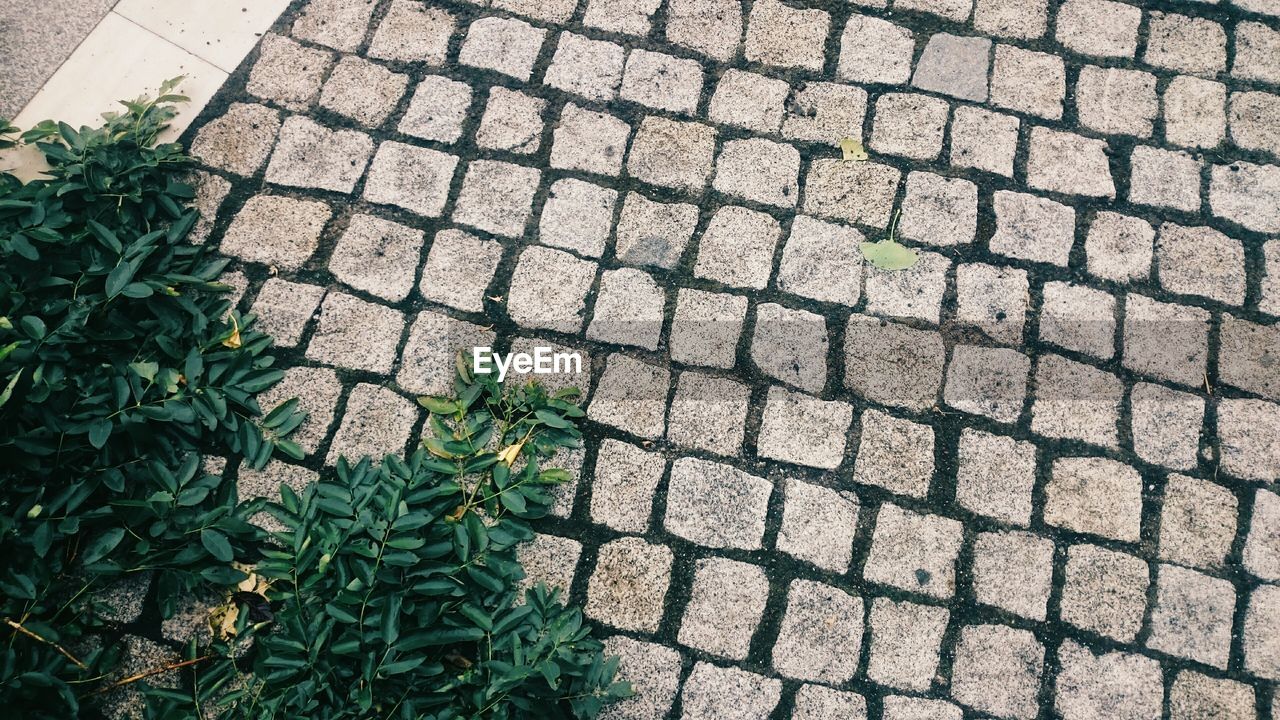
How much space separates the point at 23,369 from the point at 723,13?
Answer: 2.85 m

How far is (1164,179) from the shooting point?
356 centimetres

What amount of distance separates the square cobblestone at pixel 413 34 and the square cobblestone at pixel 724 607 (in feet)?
7.44

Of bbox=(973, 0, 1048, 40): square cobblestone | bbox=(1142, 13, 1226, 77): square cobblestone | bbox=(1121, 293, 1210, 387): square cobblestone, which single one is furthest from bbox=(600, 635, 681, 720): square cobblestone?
bbox=(1142, 13, 1226, 77): square cobblestone

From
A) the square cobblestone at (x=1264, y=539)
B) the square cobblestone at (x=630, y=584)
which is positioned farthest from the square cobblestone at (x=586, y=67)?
the square cobblestone at (x=1264, y=539)

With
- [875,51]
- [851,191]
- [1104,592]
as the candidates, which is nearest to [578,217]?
[851,191]

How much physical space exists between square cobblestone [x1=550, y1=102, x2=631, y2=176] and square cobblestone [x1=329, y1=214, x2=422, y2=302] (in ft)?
2.09

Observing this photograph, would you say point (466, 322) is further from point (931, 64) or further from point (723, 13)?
point (931, 64)

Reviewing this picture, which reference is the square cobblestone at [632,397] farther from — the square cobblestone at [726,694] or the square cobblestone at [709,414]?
the square cobblestone at [726,694]

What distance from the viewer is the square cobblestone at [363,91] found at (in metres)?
3.66

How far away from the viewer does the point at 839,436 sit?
10.6 ft

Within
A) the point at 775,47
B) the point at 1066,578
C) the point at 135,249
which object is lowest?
the point at 1066,578

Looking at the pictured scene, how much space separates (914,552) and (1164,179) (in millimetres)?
1773

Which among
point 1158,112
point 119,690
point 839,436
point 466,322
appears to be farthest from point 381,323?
point 1158,112

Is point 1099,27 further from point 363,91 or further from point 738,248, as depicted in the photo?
point 363,91
